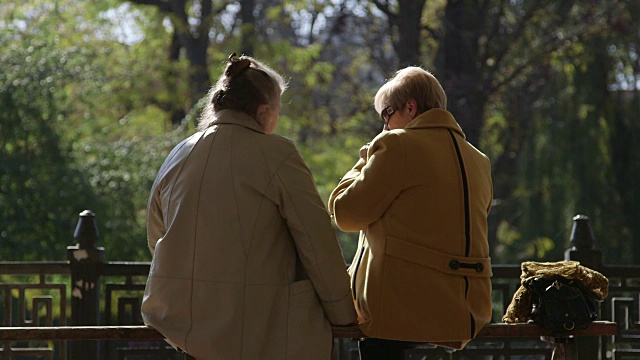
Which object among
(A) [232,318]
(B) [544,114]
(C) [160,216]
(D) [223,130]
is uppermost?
(B) [544,114]

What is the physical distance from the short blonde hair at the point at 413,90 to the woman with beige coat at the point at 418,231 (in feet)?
0.15

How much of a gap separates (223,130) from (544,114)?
9967 millimetres

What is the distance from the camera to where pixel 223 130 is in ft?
10.8

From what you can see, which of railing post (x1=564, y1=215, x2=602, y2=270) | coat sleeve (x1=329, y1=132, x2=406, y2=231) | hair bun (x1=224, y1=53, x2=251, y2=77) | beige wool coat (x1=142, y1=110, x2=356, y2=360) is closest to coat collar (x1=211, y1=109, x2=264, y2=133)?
beige wool coat (x1=142, y1=110, x2=356, y2=360)

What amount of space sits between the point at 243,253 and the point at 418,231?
585 millimetres

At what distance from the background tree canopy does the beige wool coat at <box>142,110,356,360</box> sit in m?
3.60

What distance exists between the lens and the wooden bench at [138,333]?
3.75m

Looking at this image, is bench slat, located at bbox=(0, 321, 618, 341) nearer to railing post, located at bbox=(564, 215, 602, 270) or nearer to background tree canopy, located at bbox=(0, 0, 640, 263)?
railing post, located at bbox=(564, 215, 602, 270)

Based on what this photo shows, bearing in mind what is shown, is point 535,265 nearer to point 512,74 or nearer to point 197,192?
point 197,192

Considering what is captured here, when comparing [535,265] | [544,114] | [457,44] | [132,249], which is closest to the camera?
[535,265]

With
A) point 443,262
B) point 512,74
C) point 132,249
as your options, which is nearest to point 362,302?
point 443,262

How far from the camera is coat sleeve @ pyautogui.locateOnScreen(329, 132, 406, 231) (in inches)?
131

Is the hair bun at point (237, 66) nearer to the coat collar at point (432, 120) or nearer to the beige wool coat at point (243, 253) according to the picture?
the beige wool coat at point (243, 253)

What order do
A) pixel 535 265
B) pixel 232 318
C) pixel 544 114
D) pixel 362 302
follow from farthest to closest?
1. pixel 544 114
2. pixel 535 265
3. pixel 362 302
4. pixel 232 318
